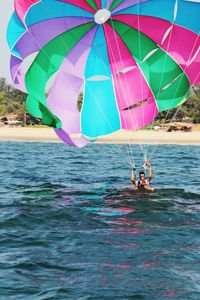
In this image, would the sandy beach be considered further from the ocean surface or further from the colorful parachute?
the colorful parachute

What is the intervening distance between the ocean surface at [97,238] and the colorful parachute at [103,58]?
2724 millimetres

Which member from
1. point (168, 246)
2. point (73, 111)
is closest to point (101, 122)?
point (73, 111)

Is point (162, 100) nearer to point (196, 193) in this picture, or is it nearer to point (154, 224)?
point (196, 193)

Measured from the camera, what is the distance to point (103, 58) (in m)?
17.2

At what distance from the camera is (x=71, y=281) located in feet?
28.7

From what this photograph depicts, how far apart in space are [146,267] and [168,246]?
153 cm

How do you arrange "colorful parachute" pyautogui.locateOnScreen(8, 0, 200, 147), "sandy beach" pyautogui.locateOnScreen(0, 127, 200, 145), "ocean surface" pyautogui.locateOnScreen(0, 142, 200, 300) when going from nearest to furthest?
"ocean surface" pyautogui.locateOnScreen(0, 142, 200, 300) → "colorful parachute" pyautogui.locateOnScreen(8, 0, 200, 147) → "sandy beach" pyautogui.locateOnScreen(0, 127, 200, 145)

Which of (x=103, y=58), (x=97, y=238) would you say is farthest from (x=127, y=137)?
(x=97, y=238)

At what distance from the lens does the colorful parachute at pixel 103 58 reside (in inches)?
640

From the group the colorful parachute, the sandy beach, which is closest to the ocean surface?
the colorful parachute

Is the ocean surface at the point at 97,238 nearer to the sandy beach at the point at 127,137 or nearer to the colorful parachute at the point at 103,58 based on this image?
the colorful parachute at the point at 103,58

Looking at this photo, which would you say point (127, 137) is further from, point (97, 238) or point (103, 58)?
point (97, 238)

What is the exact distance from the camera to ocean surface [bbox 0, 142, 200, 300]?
8547mm

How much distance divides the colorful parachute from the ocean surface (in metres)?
2.72
